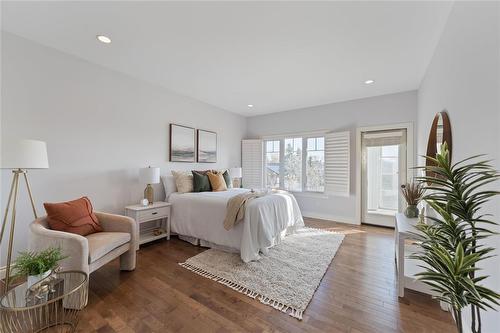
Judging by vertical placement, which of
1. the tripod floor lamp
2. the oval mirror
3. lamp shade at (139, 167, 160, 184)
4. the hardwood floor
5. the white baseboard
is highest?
the oval mirror

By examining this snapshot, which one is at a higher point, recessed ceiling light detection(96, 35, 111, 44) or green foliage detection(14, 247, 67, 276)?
recessed ceiling light detection(96, 35, 111, 44)

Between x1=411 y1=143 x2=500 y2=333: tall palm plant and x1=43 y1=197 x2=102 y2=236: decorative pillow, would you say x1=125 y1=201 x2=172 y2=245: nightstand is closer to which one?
x1=43 y1=197 x2=102 y2=236: decorative pillow

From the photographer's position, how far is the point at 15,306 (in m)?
1.33

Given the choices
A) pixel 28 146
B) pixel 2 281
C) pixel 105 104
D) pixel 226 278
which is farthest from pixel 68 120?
pixel 226 278

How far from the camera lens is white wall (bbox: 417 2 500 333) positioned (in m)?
1.15

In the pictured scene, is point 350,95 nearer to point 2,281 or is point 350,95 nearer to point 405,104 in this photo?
point 405,104

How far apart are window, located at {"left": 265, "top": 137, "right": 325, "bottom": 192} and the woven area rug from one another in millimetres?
1880

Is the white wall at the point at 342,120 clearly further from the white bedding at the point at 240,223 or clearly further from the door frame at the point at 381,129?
the white bedding at the point at 240,223

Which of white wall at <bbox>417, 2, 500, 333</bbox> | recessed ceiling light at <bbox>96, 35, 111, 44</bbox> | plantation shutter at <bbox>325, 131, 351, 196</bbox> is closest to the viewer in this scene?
white wall at <bbox>417, 2, 500, 333</bbox>

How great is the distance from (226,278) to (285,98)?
11.5 feet

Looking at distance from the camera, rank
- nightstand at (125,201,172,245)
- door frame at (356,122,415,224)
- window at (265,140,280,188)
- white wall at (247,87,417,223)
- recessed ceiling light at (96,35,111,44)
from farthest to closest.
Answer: window at (265,140,280,188), white wall at (247,87,417,223), door frame at (356,122,415,224), nightstand at (125,201,172,245), recessed ceiling light at (96,35,111,44)

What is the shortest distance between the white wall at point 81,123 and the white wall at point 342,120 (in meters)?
2.75

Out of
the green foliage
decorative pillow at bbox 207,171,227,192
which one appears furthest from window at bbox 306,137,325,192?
the green foliage

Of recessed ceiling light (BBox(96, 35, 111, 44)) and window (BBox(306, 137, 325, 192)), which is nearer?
recessed ceiling light (BBox(96, 35, 111, 44))
